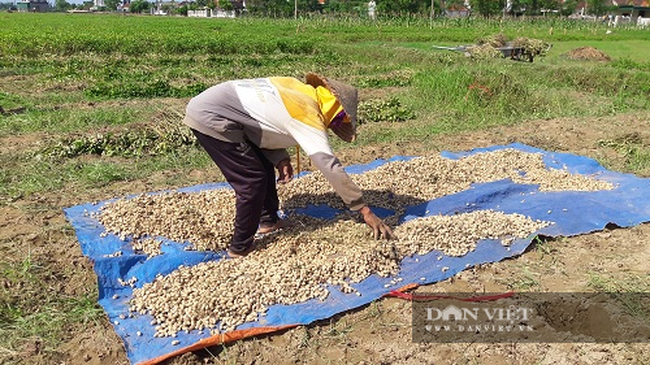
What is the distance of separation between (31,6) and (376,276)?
104030 millimetres

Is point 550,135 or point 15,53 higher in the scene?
point 15,53

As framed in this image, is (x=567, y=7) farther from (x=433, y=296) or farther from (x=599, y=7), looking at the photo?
(x=433, y=296)

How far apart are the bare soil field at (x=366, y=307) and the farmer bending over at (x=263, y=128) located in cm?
67

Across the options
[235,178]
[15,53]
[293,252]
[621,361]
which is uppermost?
[15,53]

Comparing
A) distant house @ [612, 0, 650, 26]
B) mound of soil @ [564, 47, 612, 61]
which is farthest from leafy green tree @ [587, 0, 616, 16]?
mound of soil @ [564, 47, 612, 61]

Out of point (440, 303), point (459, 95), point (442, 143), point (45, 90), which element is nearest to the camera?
point (440, 303)

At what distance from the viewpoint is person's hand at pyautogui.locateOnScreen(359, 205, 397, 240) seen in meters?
3.16

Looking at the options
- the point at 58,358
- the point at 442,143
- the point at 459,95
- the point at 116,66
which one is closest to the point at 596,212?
the point at 442,143

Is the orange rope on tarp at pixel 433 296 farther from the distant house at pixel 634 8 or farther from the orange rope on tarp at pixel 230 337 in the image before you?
the distant house at pixel 634 8

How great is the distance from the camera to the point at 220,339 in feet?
8.41

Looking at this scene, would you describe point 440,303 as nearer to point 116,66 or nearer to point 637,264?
point 637,264

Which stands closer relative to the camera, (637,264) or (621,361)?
(621,361)

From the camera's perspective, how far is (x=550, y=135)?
21.5 ft

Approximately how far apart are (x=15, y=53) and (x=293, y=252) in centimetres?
1323
